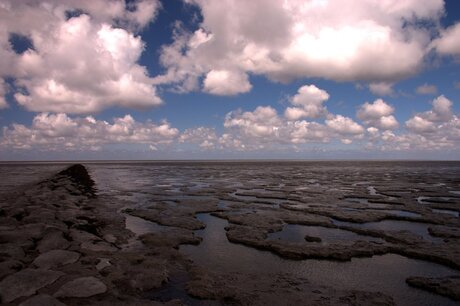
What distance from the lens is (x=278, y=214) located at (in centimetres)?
1552

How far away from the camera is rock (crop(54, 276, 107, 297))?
6.18 meters

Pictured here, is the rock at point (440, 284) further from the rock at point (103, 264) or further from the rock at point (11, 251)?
the rock at point (11, 251)

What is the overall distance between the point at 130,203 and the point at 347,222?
40.7 feet

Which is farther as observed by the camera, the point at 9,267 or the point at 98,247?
the point at 98,247

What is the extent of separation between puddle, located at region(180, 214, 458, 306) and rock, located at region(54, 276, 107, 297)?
108 inches

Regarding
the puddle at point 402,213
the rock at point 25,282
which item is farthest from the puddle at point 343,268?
the puddle at point 402,213

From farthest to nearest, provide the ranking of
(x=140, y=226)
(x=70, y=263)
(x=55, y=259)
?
(x=140, y=226)
(x=55, y=259)
(x=70, y=263)

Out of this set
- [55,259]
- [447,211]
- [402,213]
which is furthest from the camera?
[447,211]

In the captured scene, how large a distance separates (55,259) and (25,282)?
64.2 inches

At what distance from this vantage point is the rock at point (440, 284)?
6739 mm

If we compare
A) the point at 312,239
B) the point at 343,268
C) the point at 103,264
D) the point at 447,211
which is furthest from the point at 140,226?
the point at 447,211

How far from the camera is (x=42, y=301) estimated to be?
5691 mm

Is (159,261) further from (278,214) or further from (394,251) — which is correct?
(278,214)

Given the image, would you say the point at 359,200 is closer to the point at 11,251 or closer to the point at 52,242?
the point at 52,242
